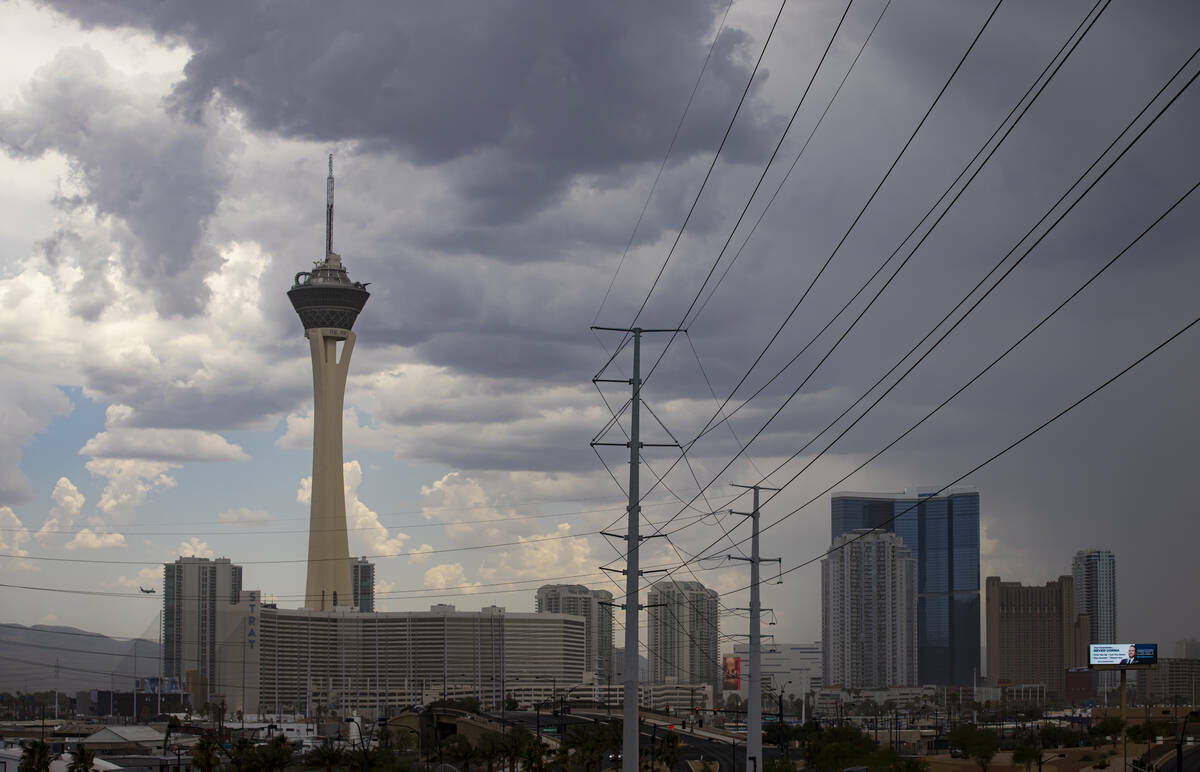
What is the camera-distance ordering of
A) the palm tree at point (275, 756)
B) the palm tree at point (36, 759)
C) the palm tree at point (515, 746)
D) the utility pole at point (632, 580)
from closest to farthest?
the utility pole at point (632, 580) < the palm tree at point (275, 756) < the palm tree at point (36, 759) < the palm tree at point (515, 746)

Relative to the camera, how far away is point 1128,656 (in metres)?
146

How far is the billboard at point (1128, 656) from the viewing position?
5703 inches

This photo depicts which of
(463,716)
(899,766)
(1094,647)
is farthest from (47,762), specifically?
(1094,647)

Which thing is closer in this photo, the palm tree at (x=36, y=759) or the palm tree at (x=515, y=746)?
the palm tree at (x=36, y=759)

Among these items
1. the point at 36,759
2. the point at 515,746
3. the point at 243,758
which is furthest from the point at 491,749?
the point at 36,759

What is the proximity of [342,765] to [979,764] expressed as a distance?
5423 centimetres

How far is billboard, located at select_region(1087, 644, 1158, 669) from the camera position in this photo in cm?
14486

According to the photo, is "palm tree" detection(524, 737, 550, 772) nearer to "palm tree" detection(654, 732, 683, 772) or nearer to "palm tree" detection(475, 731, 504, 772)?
"palm tree" detection(475, 731, 504, 772)

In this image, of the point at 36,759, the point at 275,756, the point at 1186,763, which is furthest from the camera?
the point at 1186,763

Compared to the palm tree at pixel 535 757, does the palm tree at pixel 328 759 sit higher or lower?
higher

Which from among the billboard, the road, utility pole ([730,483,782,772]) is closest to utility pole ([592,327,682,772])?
utility pole ([730,483,782,772])

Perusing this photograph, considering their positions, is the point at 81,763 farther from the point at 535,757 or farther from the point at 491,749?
the point at 535,757

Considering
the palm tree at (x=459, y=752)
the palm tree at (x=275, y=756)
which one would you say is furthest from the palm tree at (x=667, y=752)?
the palm tree at (x=275, y=756)

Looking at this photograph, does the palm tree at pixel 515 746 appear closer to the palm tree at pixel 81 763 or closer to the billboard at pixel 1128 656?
the palm tree at pixel 81 763
